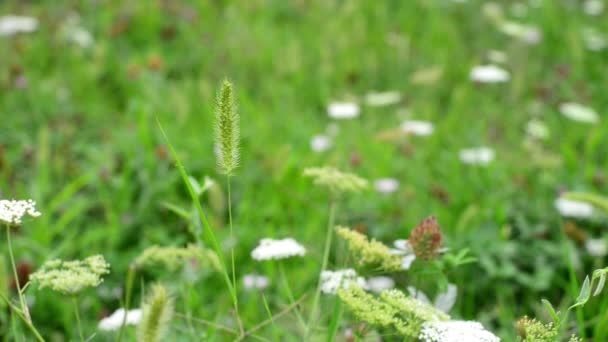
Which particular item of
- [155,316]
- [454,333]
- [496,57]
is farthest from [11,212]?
[496,57]

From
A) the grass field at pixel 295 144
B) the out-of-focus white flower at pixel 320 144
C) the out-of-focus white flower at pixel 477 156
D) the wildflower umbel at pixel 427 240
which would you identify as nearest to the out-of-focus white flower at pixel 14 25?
the grass field at pixel 295 144

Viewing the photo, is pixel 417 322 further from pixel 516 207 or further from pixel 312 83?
pixel 312 83


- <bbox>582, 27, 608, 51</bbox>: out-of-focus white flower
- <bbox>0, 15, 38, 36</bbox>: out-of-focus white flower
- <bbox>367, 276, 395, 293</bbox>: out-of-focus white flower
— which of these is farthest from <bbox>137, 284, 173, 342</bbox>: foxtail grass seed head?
<bbox>582, 27, 608, 51</bbox>: out-of-focus white flower

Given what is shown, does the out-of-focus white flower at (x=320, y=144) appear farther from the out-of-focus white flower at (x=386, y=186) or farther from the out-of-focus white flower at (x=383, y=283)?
the out-of-focus white flower at (x=383, y=283)

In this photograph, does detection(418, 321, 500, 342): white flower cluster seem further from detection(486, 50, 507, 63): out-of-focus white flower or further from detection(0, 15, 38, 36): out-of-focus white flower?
detection(0, 15, 38, 36): out-of-focus white flower

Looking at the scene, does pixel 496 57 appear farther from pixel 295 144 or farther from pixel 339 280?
pixel 339 280
